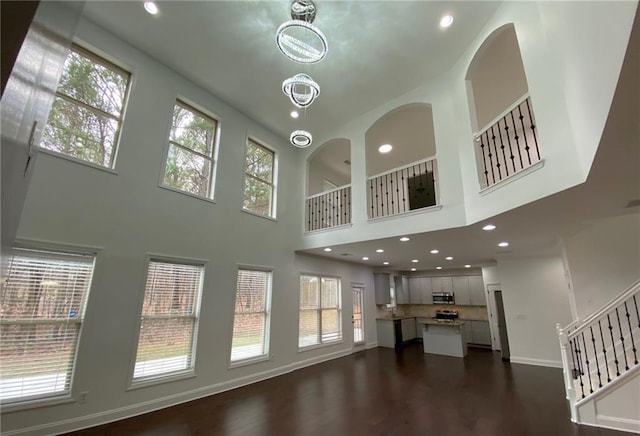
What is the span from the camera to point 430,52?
4836mm

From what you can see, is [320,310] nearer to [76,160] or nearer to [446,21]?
[76,160]

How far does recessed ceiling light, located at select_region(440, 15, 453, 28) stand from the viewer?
4.19 meters

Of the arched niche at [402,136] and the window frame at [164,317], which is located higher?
the arched niche at [402,136]

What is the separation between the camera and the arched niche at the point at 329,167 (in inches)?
313

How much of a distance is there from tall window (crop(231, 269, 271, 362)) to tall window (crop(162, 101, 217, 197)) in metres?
1.87

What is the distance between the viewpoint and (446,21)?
4.25 metres

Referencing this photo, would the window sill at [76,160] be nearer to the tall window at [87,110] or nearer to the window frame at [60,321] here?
the tall window at [87,110]

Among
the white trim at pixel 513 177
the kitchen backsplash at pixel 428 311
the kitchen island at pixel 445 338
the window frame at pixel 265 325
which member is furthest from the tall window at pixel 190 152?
the kitchen backsplash at pixel 428 311

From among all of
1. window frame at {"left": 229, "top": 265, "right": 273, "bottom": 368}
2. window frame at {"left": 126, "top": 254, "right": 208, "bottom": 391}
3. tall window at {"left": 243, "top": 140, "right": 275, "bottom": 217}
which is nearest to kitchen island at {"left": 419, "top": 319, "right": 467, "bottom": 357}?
window frame at {"left": 229, "top": 265, "right": 273, "bottom": 368}

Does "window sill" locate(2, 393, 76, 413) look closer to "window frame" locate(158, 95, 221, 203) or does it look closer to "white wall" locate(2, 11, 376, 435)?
"white wall" locate(2, 11, 376, 435)

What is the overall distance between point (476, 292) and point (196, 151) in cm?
962

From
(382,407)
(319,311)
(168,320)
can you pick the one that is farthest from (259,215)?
(382,407)

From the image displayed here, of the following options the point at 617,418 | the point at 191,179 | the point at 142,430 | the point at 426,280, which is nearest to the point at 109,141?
the point at 191,179

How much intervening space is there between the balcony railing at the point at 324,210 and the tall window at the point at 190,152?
2.50m
